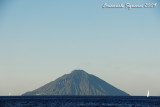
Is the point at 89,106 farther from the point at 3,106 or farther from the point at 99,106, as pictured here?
the point at 3,106

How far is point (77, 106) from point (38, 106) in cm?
1523

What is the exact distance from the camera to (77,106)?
152 meters

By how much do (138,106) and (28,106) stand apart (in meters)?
43.2

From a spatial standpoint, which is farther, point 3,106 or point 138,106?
point 138,106

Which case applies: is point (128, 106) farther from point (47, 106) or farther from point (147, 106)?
point (47, 106)

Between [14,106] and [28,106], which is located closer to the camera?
[14,106]

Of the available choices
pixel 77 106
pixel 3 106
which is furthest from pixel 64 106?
pixel 3 106

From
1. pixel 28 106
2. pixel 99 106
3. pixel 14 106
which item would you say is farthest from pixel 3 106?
pixel 99 106

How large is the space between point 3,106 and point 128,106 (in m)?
48.3

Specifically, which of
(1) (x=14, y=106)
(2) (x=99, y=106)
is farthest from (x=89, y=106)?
(1) (x=14, y=106)

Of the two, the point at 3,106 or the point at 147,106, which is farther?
the point at 147,106

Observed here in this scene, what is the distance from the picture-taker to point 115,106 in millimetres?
153750

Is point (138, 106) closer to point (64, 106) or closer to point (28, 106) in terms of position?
point (64, 106)

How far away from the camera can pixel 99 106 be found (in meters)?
146
